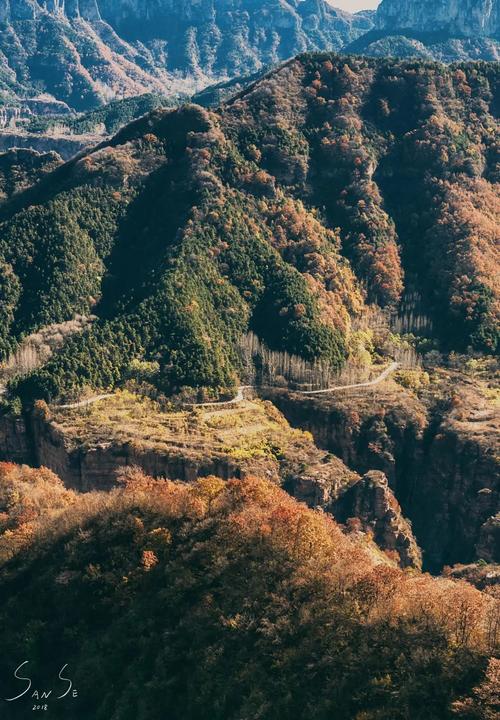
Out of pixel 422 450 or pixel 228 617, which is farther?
pixel 422 450

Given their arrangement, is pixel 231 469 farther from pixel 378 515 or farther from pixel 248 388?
pixel 248 388

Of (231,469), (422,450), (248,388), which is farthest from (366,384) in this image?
(231,469)

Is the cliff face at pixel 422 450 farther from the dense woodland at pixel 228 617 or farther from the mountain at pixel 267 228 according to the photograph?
the dense woodland at pixel 228 617

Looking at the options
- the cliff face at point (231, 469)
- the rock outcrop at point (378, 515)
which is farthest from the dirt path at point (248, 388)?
the rock outcrop at point (378, 515)

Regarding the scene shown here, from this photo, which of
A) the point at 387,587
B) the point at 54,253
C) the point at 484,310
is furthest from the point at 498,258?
the point at 387,587

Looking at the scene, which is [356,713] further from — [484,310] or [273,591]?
[484,310]
